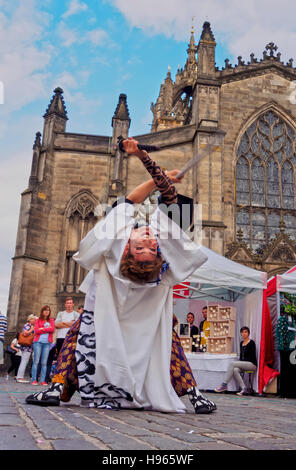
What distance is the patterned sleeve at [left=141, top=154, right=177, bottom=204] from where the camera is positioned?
10.8 ft

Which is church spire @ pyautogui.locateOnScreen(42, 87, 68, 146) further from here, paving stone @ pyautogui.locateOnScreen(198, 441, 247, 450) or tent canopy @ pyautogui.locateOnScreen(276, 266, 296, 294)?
paving stone @ pyautogui.locateOnScreen(198, 441, 247, 450)

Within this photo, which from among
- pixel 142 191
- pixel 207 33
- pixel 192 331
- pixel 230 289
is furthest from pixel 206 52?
pixel 142 191

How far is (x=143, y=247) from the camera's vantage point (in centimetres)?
339

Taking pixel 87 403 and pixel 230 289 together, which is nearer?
pixel 87 403

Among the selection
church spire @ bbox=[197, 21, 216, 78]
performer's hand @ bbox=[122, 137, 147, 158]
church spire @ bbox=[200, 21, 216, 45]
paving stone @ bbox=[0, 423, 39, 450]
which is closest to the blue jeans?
performer's hand @ bbox=[122, 137, 147, 158]

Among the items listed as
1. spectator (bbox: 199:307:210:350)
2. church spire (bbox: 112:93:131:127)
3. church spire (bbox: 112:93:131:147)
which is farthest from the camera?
church spire (bbox: 112:93:131:127)

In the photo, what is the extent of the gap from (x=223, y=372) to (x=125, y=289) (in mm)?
7288

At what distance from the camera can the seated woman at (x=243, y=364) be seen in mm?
9553

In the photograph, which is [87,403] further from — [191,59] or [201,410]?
[191,59]

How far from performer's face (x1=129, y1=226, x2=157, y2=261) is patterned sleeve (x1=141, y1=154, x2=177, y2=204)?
312 millimetres

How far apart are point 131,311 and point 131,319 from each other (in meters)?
0.06

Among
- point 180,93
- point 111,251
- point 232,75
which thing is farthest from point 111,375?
point 180,93

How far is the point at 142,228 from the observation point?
3.53m

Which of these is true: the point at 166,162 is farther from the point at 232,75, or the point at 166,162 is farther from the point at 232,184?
the point at 232,75
